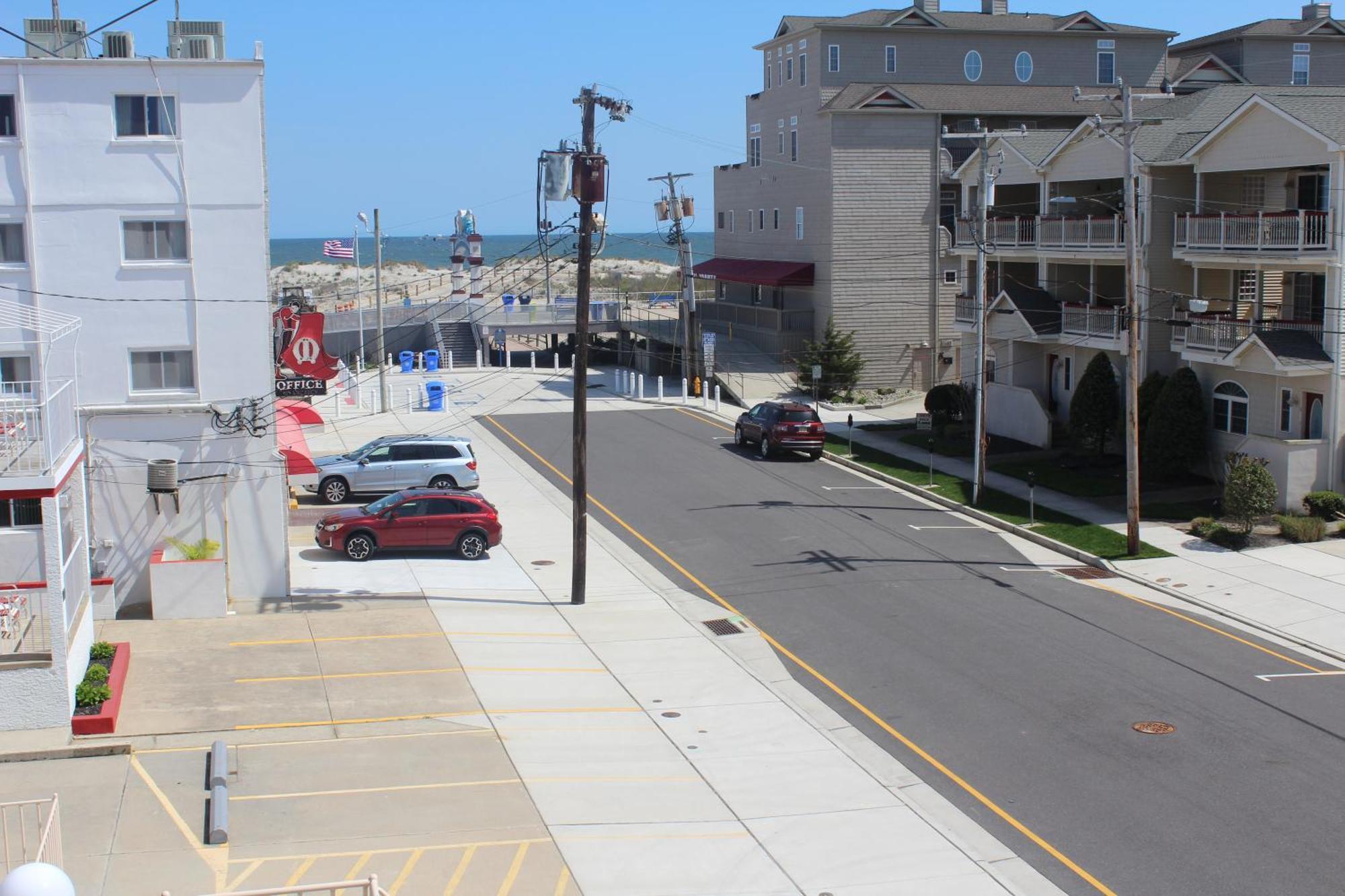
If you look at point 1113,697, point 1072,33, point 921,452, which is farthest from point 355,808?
point 1072,33

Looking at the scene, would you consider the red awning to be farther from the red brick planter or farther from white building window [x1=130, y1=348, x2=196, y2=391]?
the red brick planter

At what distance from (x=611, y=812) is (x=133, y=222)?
15380mm

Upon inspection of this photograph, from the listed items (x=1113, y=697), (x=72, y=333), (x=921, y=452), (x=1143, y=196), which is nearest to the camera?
(x=1113, y=697)

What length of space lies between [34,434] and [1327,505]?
26411 millimetres

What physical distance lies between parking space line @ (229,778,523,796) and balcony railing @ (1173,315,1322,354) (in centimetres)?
2406

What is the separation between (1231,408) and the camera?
34.7 m

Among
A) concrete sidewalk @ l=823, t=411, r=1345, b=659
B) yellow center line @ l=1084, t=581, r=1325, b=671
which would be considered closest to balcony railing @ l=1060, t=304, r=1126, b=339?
concrete sidewalk @ l=823, t=411, r=1345, b=659

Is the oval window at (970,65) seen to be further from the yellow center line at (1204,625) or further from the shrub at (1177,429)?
the yellow center line at (1204,625)

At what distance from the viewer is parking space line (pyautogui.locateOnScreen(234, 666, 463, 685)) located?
816 inches

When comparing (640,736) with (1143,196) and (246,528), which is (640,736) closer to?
(246,528)

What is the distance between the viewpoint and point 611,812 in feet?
52.0

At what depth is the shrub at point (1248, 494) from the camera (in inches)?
1166

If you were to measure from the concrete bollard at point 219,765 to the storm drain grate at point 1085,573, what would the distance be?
58.7 ft

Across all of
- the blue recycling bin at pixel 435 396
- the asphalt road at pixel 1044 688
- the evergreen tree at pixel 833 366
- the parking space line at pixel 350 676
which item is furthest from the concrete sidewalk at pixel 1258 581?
the blue recycling bin at pixel 435 396
